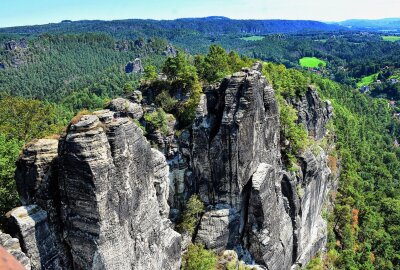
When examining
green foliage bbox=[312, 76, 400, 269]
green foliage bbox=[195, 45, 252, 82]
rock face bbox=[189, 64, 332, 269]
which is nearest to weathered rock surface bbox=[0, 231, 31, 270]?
rock face bbox=[189, 64, 332, 269]

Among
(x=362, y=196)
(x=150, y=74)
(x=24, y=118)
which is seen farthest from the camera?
(x=362, y=196)

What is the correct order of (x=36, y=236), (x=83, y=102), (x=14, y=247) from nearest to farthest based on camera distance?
(x=14, y=247) → (x=36, y=236) → (x=83, y=102)

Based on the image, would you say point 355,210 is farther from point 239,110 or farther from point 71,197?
point 71,197

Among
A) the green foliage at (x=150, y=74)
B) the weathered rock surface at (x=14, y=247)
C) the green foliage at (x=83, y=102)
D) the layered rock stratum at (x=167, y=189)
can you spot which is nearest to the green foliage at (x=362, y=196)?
the layered rock stratum at (x=167, y=189)

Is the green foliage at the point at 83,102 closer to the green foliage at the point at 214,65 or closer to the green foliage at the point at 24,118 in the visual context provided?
the green foliage at the point at 24,118

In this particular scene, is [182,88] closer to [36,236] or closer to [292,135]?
[292,135]

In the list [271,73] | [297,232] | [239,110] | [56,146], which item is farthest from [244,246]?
[271,73]

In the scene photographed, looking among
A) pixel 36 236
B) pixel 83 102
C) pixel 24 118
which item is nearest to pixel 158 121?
pixel 36 236
